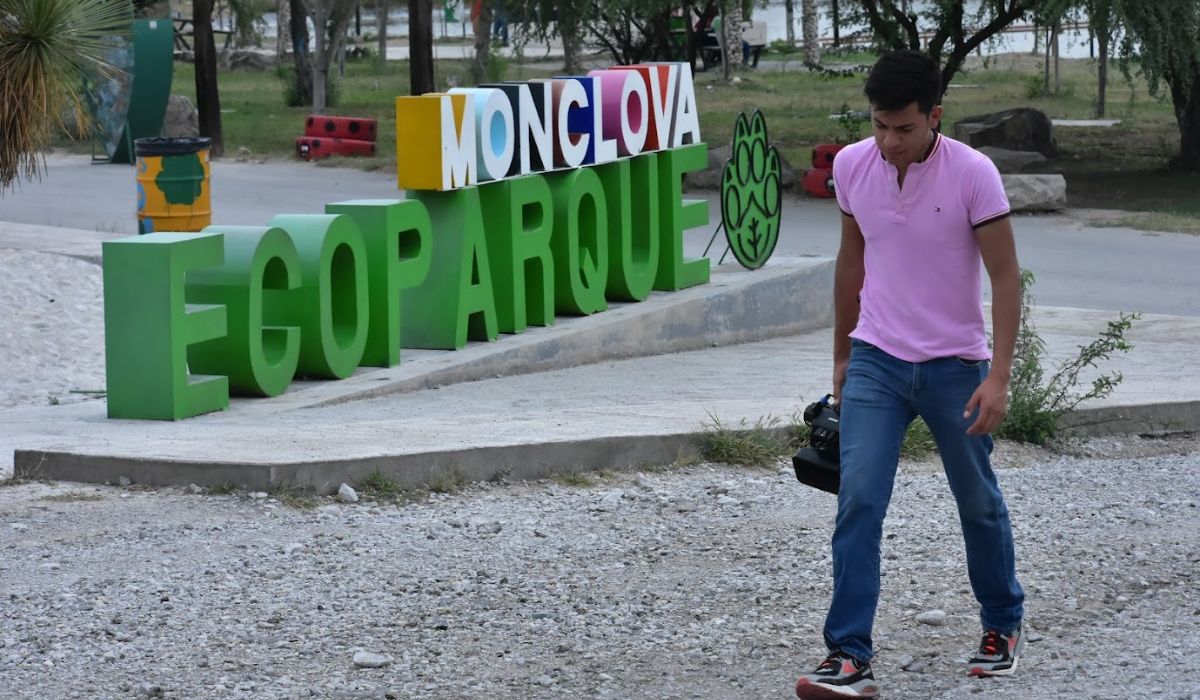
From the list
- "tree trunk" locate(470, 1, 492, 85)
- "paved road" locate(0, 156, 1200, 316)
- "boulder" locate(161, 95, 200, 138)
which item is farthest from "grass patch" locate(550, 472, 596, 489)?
"tree trunk" locate(470, 1, 492, 85)

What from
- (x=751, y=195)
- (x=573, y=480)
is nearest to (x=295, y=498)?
(x=573, y=480)

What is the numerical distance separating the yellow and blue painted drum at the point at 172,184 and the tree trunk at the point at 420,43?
1202 cm

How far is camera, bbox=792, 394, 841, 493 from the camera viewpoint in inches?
172

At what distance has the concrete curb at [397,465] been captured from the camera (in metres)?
5.93

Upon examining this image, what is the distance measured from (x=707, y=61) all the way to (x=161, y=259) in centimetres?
3985

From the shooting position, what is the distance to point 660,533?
572 cm

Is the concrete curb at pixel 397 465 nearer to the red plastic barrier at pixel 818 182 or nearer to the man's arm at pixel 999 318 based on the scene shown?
the man's arm at pixel 999 318

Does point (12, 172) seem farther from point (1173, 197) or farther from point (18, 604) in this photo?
point (1173, 197)

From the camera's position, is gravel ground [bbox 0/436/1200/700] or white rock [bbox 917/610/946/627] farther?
white rock [bbox 917/610/946/627]

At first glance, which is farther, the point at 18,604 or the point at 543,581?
the point at 543,581

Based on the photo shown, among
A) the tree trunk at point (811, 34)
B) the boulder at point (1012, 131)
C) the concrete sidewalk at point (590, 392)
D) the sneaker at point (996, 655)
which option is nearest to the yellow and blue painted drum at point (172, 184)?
the concrete sidewalk at point (590, 392)

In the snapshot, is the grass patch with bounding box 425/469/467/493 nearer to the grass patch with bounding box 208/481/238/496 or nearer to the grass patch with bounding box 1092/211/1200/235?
the grass patch with bounding box 208/481/238/496

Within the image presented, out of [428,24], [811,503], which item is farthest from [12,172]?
[428,24]

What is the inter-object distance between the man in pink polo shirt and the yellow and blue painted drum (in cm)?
851
